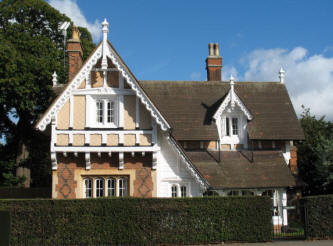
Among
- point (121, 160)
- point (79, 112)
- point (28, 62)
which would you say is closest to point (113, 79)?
point (79, 112)

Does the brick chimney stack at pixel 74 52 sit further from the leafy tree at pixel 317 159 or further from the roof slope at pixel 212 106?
the leafy tree at pixel 317 159

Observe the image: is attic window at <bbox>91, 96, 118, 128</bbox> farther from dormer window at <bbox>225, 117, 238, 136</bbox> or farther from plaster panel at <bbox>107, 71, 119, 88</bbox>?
dormer window at <bbox>225, 117, 238, 136</bbox>

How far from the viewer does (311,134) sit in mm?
28891

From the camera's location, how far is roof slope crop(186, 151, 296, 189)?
1919cm

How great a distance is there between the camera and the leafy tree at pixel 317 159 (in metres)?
21.5

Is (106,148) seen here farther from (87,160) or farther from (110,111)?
(110,111)

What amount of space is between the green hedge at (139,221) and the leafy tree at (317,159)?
7938 mm

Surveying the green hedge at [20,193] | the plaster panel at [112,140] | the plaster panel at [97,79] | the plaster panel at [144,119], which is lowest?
the green hedge at [20,193]

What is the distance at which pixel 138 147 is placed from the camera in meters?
17.2

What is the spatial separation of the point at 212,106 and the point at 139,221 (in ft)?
32.8

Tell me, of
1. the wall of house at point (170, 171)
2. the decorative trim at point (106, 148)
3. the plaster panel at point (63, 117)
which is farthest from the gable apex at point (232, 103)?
the plaster panel at point (63, 117)

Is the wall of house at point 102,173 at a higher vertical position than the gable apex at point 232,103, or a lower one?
lower

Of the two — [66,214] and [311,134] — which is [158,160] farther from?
[311,134]

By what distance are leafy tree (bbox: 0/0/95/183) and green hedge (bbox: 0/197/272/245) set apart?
1537 cm
